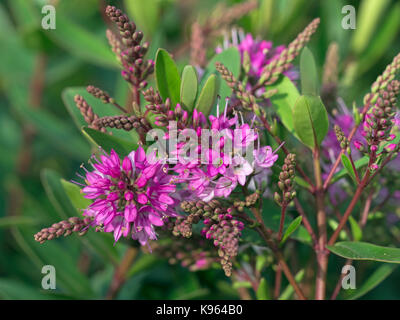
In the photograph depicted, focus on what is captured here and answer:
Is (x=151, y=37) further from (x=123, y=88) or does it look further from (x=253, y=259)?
(x=253, y=259)

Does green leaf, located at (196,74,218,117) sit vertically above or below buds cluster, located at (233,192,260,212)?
above

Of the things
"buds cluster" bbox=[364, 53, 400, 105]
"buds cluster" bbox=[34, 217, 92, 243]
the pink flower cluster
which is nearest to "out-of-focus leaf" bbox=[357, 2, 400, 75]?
"buds cluster" bbox=[364, 53, 400, 105]

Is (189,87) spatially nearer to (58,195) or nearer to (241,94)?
(241,94)

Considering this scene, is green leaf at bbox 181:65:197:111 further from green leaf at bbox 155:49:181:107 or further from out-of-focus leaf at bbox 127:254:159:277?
out-of-focus leaf at bbox 127:254:159:277

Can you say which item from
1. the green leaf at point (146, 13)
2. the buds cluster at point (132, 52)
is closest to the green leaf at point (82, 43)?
the green leaf at point (146, 13)

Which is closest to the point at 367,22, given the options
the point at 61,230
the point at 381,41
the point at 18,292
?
the point at 381,41

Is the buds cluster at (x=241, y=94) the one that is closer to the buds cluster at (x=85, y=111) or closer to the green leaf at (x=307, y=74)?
the green leaf at (x=307, y=74)
